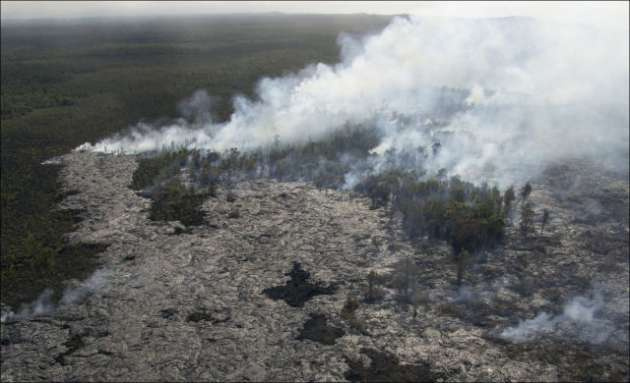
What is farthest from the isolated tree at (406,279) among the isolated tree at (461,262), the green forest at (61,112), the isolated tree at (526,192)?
the green forest at (61,112)

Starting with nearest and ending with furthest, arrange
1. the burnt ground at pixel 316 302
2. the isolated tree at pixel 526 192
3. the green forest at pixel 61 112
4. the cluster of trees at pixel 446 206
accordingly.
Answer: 1. the burnt ground at pixel 316 302
2. the green forest at pixel 61 112
3. the cluster of trees at pixel 446 206
4. the isolated tree at pixel 526 192

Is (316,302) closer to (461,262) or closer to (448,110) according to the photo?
(461,262)

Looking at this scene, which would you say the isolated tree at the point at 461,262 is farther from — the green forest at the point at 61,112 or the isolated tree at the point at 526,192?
the green forest at the point at 61,112

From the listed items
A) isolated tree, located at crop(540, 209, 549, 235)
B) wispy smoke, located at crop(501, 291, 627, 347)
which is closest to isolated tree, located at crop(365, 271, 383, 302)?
wispy smoke, located at crop(501, 291, 627, 347)

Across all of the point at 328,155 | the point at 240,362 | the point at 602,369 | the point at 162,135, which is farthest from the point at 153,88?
the point at 602,369

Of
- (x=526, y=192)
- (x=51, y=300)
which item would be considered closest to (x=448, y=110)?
(x=526, y=192)

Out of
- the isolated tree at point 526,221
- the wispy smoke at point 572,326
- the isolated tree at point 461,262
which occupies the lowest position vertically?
the wispy smoke at point 572,326

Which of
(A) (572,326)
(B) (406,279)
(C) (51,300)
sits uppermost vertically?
(B) (406,279)

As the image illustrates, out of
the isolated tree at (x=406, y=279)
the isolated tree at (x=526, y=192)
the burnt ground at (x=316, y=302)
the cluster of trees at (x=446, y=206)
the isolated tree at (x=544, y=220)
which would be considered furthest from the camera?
the isolated tree at (x=526, y=192)
